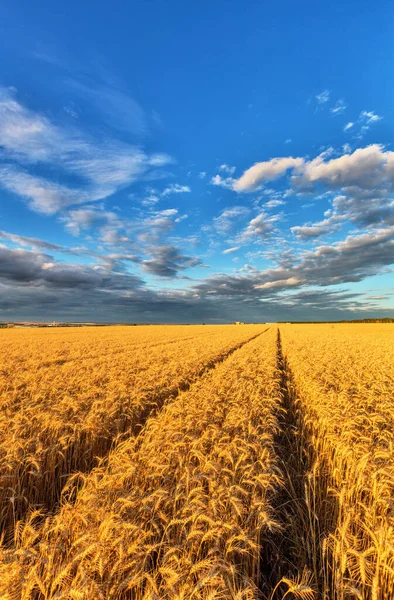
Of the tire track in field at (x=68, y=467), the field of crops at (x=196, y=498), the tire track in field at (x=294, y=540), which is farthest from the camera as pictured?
the tire track in field at (x=68, y=467)

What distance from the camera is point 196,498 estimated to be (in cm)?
323

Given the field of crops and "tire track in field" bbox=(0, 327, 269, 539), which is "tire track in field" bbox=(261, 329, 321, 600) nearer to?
the field of crops

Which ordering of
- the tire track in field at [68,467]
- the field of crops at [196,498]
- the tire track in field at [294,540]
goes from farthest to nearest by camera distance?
1. the tire track in field at [68,467]
2. the tire track in field at [294,540]
3. the field of crops at [196,498]

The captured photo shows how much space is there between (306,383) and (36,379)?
30.9 ft

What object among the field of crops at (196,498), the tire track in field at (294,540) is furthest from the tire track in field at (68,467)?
the tire track in field at (294,540)

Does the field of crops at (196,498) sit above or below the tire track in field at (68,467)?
above

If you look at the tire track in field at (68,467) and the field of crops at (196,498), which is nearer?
the field of crops at (196,498)

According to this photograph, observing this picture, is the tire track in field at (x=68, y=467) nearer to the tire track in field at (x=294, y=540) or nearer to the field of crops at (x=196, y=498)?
the field of crops at (x=196, y=498)

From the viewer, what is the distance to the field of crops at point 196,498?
253 centimetres

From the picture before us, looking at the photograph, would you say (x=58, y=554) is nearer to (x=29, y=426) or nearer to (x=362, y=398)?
(x=29, y=426)

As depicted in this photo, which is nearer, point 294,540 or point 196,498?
point 196,498

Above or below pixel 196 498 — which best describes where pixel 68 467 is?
below

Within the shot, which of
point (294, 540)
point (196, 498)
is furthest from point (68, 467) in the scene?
point (294, 540)

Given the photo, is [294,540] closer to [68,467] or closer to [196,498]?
[196,498]
